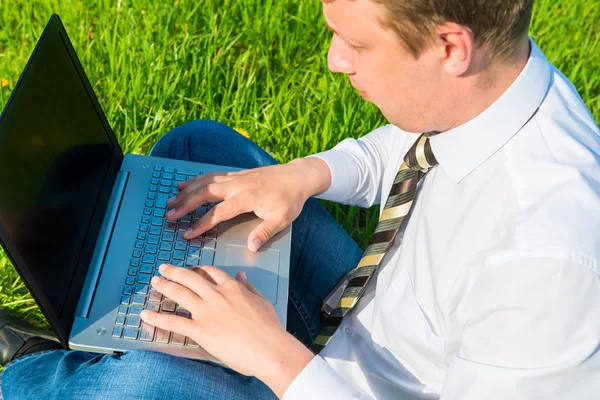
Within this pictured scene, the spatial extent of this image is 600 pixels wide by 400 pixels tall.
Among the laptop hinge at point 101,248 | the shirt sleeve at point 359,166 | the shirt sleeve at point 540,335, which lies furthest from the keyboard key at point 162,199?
the shirt sleeve at point 540,335

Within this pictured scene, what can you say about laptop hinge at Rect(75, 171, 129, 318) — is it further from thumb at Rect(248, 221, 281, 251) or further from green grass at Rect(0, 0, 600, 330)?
green grass at Rect(0, 0, 600, 330)

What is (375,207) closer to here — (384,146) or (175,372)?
(384,146)

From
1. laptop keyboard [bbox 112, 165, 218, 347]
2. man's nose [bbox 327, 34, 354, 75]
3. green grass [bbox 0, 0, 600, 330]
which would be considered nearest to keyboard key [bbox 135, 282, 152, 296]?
laptop keyboard [bbox 112, 165, 218, 347]

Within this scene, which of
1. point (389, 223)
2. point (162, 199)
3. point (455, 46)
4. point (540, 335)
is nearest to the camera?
point (540, 335)

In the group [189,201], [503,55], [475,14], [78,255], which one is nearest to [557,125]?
[503,55]

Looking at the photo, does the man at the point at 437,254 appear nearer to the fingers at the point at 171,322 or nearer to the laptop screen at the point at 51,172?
the fingers at the point at 171,322

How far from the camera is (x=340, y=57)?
4.51 feet

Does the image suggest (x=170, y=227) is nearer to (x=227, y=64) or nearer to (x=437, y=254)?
(x=437, y=254)

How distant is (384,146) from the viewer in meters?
1.95

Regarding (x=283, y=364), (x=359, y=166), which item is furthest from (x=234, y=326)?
(x=359, y=166)

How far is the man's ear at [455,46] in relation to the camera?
1187 millimetres

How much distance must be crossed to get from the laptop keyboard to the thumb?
10 cm

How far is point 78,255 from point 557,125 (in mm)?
1132

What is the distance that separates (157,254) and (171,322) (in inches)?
11.5
